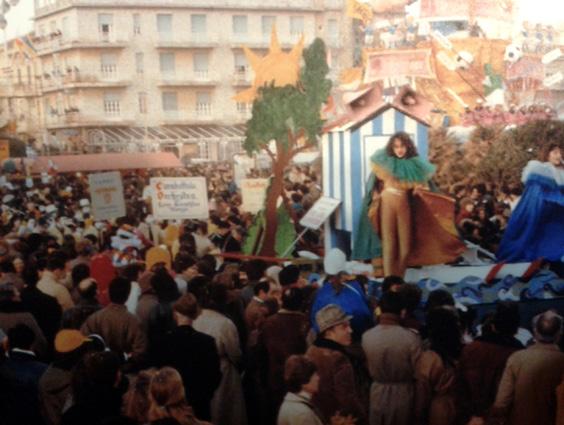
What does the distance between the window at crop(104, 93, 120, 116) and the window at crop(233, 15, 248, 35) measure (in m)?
1.39

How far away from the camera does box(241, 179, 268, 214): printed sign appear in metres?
10.7

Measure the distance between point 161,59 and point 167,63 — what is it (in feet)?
0.24

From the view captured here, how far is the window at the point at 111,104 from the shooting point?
34.8ft

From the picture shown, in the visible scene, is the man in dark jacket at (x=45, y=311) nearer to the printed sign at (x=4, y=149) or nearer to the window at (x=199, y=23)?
the printed sign at (x=4, y=149)

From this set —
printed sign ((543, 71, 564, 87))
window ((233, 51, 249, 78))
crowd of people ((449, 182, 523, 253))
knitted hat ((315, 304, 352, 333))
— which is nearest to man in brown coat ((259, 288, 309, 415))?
knitted hat ((315, 304, 352, 333))

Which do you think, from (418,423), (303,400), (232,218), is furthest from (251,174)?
(303,400)

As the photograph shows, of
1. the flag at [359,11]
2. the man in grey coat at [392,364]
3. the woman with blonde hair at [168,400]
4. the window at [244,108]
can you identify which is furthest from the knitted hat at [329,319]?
→ the flag at [359,11]

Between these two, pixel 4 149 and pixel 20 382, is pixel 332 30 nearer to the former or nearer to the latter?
pixel 4 149

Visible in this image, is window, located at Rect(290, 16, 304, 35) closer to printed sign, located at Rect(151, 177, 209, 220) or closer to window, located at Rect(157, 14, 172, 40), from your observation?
window, located at Rect(157, 14, 172, 40)

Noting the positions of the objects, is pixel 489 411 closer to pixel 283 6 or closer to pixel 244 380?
pixel 244 380

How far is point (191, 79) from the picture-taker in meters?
10.7

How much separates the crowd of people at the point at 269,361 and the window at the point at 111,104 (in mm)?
3177

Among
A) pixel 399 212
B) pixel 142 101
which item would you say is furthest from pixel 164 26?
pixel 399 212

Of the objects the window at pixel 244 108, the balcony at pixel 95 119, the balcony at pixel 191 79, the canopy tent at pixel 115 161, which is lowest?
the canopy tent at pixel 115 161
